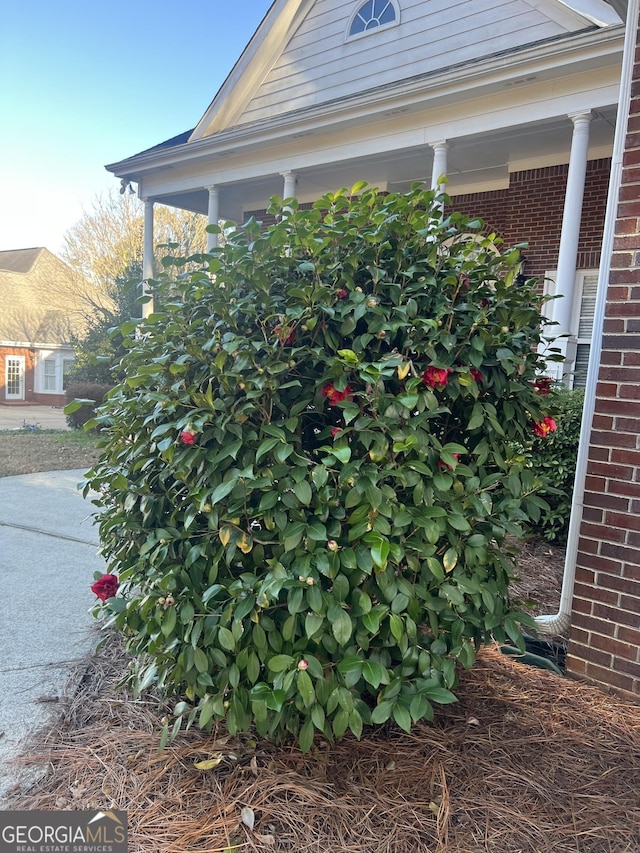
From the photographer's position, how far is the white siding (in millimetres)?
7051

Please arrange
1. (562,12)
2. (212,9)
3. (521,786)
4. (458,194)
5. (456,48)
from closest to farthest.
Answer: (521,786) → (562,12) → (456,48) → (458,194) → (212,9)

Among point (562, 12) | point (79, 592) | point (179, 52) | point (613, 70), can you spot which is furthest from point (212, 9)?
point (79, 592)

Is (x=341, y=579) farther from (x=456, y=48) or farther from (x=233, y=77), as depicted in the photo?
(x=233, y=77)

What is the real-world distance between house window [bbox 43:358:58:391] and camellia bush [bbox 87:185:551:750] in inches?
1114

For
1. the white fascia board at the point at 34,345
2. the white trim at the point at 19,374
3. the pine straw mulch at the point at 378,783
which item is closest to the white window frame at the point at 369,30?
the pine straw mulch at the point at 378,783

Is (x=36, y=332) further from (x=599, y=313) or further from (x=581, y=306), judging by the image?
(x=599, y=313)

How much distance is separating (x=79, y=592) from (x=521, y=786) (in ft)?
9.12

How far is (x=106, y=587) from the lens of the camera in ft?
7.13

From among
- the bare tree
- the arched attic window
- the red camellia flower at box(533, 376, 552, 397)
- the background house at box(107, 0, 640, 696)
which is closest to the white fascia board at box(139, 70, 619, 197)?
the background house at box(107, 0, 640, 696)

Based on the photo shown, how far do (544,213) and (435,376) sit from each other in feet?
23.8

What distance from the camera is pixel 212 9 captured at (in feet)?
40.2

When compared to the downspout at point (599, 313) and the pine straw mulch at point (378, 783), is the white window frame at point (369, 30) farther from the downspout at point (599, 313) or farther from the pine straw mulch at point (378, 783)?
the pine straw mulch at point (378, 783)

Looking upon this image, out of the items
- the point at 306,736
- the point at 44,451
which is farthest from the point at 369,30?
the point at 306,736

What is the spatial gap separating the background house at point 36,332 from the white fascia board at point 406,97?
722 inches
